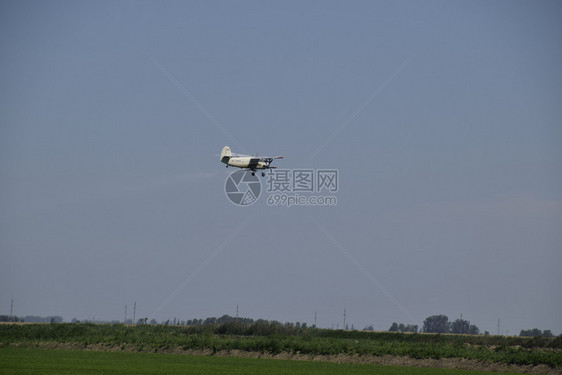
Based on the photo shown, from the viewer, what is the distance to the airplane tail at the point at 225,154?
278 ft

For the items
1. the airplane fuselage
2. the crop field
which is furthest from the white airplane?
the crop field

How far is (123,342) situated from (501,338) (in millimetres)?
50318

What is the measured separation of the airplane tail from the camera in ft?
278

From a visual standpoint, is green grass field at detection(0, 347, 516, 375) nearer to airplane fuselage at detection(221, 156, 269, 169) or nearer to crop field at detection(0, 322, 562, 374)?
crop field at detection(0, 322, 562, 374)

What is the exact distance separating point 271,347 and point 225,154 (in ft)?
76.3

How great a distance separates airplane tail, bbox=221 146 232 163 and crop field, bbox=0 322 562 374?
19378 mm

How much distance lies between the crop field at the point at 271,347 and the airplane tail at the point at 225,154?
19.4 m

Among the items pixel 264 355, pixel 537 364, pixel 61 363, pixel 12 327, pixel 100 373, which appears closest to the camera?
pixel 100 373

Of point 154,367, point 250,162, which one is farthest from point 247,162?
point 154,367

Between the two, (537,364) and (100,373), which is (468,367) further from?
(100,373)

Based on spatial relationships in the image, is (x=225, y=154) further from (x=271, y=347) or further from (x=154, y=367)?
(x=154, y=367)

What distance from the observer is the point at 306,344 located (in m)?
75.6

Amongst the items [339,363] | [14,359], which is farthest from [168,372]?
[339,363]

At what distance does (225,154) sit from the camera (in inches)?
3445
